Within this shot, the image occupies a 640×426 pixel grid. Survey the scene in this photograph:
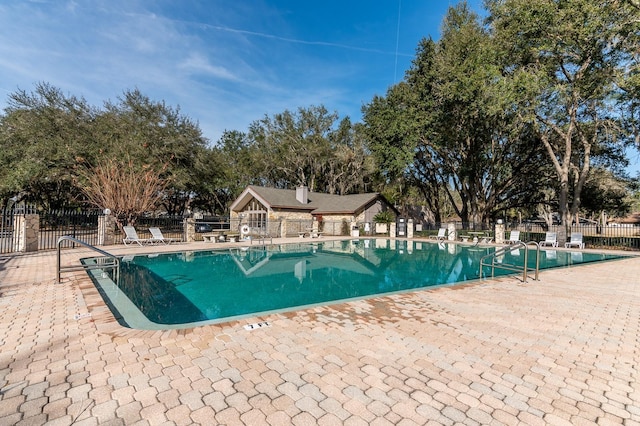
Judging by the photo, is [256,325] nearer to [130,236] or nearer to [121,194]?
[130,236]

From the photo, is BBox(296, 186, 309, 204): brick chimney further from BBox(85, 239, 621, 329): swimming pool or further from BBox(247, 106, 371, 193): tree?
BBox(85, 239, 621, 329): swimming pool

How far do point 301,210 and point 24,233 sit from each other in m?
18.4

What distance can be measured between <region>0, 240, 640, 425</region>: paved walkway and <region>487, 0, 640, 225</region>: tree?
16.1 meters

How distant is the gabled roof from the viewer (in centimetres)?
2605

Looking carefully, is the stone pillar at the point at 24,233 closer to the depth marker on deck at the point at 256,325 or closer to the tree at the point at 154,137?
the tree at the point at 154,137

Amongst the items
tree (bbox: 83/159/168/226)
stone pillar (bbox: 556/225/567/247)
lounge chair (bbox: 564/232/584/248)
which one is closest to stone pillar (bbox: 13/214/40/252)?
tree (bbox: 83/159/168/226)

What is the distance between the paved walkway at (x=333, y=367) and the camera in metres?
2.44

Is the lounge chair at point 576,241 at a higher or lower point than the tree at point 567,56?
lower

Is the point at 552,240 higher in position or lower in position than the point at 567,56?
lower

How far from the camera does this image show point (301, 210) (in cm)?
2752

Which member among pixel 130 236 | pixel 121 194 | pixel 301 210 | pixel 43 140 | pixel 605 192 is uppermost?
pixel 43 140

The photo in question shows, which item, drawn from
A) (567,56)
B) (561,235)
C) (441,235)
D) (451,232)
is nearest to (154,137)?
(441,235)

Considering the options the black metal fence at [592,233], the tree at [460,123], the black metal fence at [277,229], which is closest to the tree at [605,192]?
the black metal fence at [277,229]

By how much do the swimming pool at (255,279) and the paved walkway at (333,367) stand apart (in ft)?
2.98
